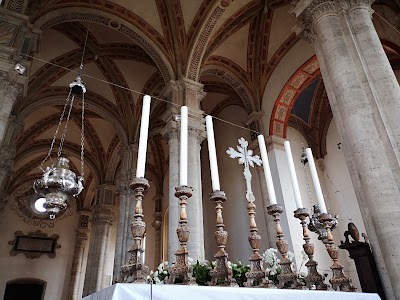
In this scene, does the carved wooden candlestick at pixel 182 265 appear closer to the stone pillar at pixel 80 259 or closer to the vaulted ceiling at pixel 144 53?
the vaulted ceiling at pixel 144 53

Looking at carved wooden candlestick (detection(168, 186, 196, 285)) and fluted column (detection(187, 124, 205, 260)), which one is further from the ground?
fluted column (detection(187, 124, 205, 260))

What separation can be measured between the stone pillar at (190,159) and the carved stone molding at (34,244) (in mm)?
10188

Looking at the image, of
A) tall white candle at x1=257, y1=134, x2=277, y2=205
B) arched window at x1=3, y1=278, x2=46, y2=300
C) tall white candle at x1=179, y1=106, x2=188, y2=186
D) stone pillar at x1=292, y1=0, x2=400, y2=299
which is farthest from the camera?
arched window at x1=3, y1=278, x2=46, y2=300

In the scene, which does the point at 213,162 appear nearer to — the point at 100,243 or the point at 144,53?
the point at 144,53

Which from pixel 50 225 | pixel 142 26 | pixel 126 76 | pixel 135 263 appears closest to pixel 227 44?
pixel 142 26

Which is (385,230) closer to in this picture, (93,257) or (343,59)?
(343,59)

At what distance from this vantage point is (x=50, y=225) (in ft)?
49.2

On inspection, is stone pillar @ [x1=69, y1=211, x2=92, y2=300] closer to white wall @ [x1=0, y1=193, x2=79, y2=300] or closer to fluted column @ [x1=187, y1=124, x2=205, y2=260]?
white wall @ [x1=0, y1=193, x2=79, y2=300]

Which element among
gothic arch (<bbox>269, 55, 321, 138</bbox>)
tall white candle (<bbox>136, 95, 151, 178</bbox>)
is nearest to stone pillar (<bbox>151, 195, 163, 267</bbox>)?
gothic arch (<bbox>269, 55, 321, 138</bbox>)

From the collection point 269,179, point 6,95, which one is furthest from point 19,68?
point 269,179

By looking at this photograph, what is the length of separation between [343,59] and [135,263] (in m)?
3.22

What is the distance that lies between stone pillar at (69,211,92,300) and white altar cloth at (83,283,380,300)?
13.5 meters

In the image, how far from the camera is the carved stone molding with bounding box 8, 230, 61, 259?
544 inches

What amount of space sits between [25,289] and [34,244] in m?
1.74
